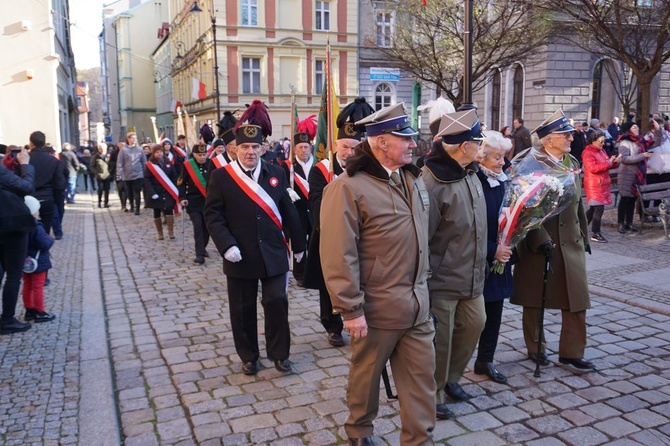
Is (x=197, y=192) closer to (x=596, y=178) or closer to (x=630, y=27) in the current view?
(x=596, y=178)

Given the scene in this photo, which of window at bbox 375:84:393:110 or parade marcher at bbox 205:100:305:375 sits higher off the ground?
window at bbox 375:84:393:110

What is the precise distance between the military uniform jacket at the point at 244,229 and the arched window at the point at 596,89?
2647cm

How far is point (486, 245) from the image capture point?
4473 millimetres

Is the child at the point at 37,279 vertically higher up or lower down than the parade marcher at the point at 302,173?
lower down

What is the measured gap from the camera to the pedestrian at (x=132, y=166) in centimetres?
1704

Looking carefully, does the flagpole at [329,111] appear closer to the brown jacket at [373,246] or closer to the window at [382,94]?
the brown jacket at [373,246]

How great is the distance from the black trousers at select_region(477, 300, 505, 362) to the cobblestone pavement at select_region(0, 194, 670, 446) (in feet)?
0.76

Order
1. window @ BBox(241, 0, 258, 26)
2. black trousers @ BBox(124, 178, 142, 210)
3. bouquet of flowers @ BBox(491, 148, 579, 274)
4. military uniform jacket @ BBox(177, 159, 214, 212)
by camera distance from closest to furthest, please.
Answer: bouquet of flowers @ BBox(491, 148, 579, 274), military uniform jacket @ BBox(177, 159, 214, 212), black trousers @ BBox(124, 178, 142, 210), window @ BBox(241, 0, 258, 26)

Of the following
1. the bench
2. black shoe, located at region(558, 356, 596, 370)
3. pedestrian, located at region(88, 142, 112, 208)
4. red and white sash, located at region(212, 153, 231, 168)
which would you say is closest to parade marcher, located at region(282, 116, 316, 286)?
red and white sash, located at region(212, 153, 231, 168)

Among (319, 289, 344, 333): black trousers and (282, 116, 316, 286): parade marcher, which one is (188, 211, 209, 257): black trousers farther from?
(319, 289, 344, 333): black trousers

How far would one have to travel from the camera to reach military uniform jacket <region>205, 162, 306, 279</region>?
5262 mm

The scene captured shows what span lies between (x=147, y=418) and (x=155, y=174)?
9006 millimetres

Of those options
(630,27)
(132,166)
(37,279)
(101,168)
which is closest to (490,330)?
(37,279)

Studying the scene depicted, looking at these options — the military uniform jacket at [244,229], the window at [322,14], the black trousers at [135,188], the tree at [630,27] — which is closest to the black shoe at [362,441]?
the military uniform jacket at [244,229]
